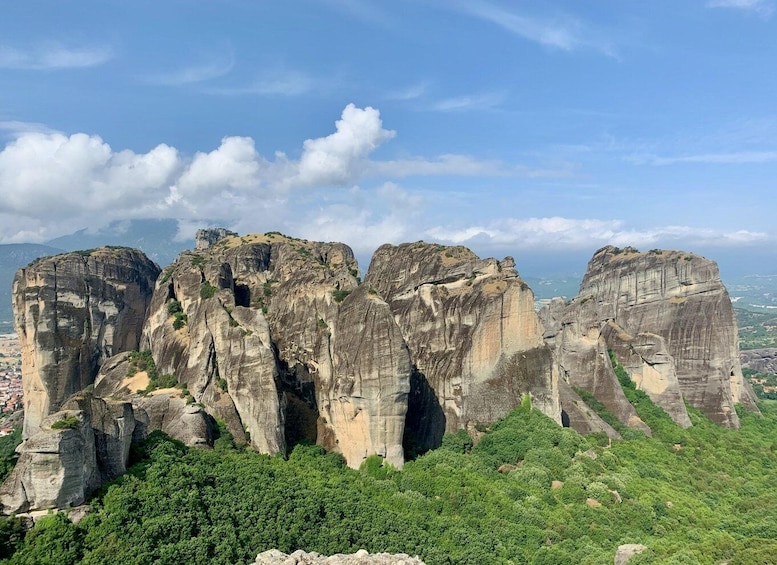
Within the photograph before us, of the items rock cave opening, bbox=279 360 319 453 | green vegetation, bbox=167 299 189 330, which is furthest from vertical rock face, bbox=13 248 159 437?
rock cave opening, bbox=279 360 319 453

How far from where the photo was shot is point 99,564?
22.5m

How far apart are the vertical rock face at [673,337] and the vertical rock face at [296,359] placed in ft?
83.6

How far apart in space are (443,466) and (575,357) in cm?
2445

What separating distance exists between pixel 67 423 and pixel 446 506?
21952mm

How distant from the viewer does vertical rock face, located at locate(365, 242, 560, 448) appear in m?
45.0

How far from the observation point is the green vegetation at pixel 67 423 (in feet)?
79.7

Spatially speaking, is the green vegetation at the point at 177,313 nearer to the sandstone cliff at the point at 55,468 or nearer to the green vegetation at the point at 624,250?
the sandstone cliff at the point at 55,468

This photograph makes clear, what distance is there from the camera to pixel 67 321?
5197 centimetres

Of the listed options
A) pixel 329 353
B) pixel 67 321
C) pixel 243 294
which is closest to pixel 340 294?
pixel 329 353

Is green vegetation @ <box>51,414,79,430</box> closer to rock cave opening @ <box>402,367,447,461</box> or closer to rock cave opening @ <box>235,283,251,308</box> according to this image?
rock cave opening @ <box>402,367,447,461</box>

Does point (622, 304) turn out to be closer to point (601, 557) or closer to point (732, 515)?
point (732, 515)

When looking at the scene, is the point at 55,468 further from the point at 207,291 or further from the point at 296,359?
the point at 296,359

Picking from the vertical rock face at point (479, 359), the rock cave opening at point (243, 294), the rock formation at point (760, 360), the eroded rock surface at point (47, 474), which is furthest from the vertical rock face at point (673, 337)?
the rock formation at point (760, 360)

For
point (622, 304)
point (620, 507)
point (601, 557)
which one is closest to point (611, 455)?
point (620, 507)
